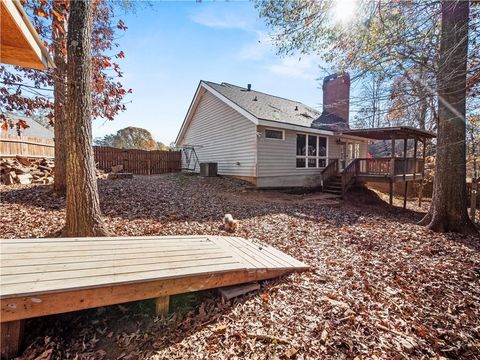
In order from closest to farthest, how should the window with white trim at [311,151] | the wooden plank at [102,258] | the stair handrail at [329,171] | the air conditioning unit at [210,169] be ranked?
1. the wooden plank at [102,258]
2. the stair handrail at [329,171]
3. the window with white trim at [311,151]
4. the air conditioning unit at [210,169]

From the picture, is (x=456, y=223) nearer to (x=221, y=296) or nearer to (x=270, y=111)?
(x=221, y=296)

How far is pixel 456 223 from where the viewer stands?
5316 millimetres

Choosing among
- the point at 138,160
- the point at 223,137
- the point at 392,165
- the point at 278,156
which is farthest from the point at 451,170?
the point at 138,160

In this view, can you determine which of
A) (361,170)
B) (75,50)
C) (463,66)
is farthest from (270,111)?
(75,50)

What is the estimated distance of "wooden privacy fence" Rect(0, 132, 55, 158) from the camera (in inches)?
310

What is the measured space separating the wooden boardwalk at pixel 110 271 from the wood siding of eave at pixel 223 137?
7.89 metres

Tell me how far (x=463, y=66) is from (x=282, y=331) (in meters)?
5.61

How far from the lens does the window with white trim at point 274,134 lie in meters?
10.8

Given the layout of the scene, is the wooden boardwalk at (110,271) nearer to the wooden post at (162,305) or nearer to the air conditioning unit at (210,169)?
the wooden post at (162,305)

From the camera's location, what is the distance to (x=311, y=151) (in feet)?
41.0

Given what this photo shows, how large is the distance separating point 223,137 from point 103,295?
11.3 metres

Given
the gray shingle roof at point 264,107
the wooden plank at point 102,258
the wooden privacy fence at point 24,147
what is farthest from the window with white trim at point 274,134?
the wooden privacy fence at point 24,147

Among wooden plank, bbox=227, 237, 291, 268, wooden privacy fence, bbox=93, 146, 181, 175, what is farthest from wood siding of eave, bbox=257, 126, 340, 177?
wooden privacy fence, bbox=93, 146, 181, 175

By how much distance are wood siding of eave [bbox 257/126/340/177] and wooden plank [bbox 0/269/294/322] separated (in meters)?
8.38
